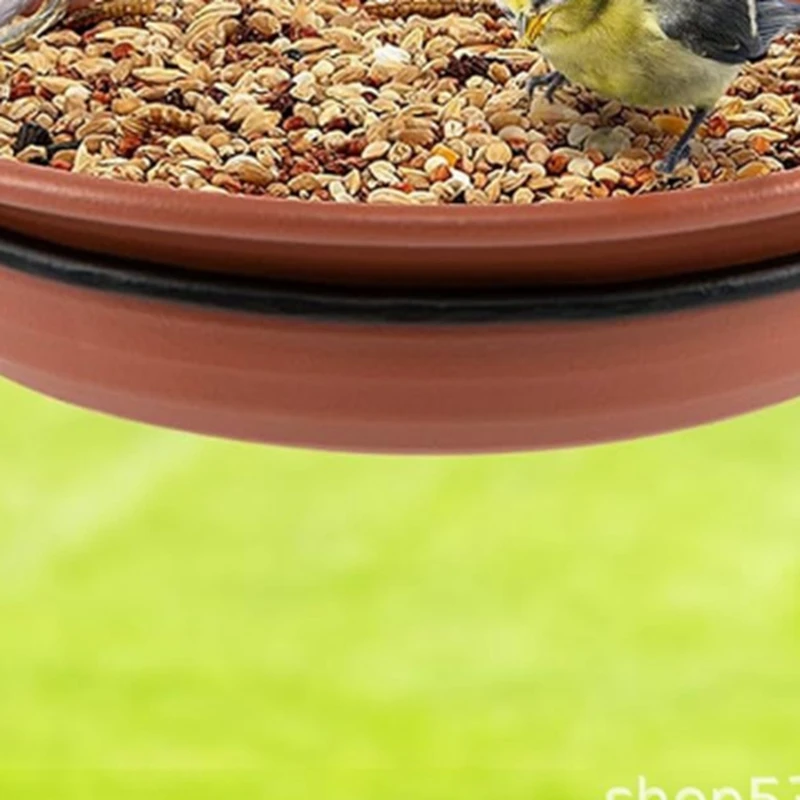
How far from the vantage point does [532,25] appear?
1288 millimetres

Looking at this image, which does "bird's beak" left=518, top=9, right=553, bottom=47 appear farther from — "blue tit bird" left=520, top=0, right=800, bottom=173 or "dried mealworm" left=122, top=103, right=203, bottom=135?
"dried mealworm" left=122, top=103, right=203, bottom=135

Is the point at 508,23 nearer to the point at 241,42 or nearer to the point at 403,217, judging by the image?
A: the point at 241,42

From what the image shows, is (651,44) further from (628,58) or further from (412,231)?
(412,231)

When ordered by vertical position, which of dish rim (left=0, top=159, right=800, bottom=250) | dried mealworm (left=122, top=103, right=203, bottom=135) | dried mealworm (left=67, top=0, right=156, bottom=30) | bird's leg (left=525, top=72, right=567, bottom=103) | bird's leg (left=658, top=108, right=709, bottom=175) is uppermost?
dried mealworm (left=67, top=0, right=156, bottom=30)

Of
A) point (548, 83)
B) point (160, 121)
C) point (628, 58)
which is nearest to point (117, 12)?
point (160, 121)

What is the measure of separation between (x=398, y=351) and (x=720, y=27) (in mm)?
309

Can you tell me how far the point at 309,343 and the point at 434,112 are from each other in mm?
244

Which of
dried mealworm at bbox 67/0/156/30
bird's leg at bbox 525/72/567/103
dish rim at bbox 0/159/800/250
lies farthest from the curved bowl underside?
dried mealworm at bbox 67/0/156/30

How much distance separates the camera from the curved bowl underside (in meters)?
1.14

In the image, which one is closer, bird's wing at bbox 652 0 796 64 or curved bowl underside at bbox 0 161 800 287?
curved bowl underside at bbox 0 161 800 287

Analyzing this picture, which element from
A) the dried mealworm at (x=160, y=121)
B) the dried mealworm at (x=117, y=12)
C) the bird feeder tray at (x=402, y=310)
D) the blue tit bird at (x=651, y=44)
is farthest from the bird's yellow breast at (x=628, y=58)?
the dried mealworm at (x=117, y=12)

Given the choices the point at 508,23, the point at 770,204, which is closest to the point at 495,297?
the point at 770,204

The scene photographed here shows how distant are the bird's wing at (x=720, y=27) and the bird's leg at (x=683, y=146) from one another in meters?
0.05

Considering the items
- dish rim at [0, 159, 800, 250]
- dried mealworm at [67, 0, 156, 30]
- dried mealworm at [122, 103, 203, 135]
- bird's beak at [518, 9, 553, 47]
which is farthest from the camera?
dried mealworm at [67, 0, 156, 30]
